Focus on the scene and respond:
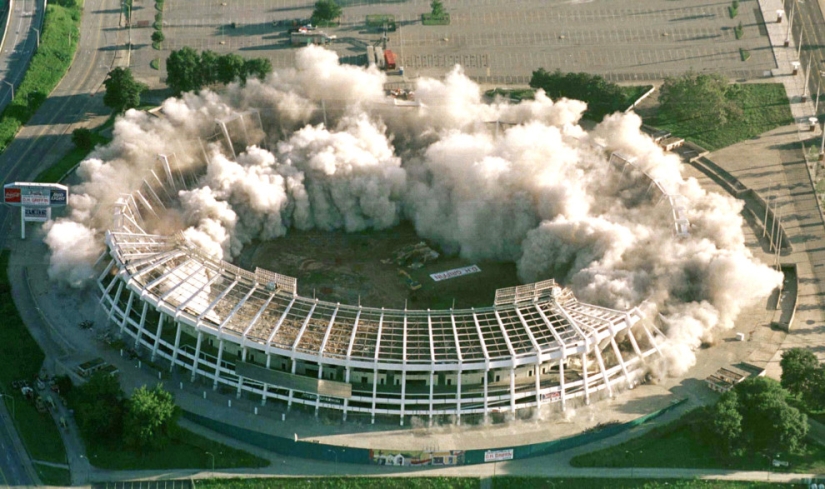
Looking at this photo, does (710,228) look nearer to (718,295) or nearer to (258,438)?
(718,295)

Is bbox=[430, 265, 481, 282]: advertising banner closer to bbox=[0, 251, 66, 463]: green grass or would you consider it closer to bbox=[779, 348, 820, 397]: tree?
bbox=[779, 348, 820, 397]: tree

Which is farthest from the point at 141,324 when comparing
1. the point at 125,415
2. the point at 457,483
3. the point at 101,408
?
the point at 457,483

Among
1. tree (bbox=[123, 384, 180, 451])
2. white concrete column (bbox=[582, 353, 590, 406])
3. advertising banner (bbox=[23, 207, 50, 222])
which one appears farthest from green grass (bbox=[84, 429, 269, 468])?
advertising banner (bbox=[23, 207, 50, 222])

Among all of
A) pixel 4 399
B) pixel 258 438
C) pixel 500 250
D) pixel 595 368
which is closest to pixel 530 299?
pixel 595 368

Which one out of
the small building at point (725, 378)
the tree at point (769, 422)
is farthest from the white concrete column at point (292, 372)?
the tree at point (769, 422)

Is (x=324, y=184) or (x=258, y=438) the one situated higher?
(x=324, y=184)

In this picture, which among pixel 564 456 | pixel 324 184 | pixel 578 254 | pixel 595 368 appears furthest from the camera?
pixel 324 184

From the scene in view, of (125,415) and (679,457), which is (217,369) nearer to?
(125,415)
